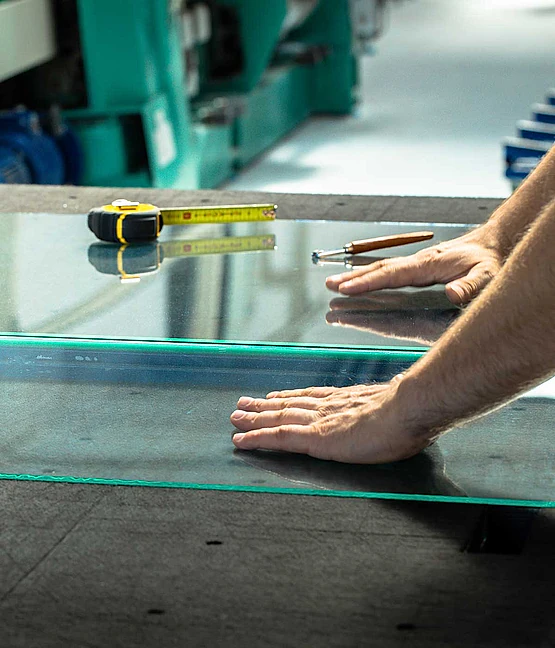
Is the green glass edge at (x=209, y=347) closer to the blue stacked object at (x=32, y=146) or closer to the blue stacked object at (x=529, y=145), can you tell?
the blue stacked object at (x=529, y=145)

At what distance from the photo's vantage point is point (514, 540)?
0.95 meters

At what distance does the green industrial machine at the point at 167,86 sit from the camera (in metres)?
3.57

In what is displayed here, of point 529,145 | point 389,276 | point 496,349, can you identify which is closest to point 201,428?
point 496,349

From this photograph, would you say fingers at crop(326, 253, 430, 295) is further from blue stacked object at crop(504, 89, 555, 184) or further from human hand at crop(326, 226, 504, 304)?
blue stacked object at crop(504, 89, 555, 184)

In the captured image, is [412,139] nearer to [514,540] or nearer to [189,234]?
[189,234]

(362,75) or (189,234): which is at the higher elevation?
(189,234)

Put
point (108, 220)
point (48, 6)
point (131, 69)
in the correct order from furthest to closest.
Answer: point (131, 69) < point (48, 6) < point (108, 220)

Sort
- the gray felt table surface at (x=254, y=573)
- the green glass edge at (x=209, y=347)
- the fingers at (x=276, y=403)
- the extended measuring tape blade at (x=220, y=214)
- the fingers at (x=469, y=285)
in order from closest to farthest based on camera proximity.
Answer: the gray felt table surface at (x=254, y=573)
the fingers at (x=276, y=403)
the green glass edge at (x=209, y=347)
the fingers at (x=469, y=285)
the extended measuring tape blade at (x=220, y=214)

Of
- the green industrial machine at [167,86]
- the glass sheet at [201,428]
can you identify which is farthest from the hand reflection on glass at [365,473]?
the green industrial machine at [167,86]

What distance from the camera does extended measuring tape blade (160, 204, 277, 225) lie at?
67.8 inches

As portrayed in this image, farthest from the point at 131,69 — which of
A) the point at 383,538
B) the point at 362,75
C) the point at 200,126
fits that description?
the point at 362,75

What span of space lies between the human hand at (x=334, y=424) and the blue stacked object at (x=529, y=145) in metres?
1.77

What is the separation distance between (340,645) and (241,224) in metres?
1.02

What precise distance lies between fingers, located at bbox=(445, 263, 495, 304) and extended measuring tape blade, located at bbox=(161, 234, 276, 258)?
0.34m
